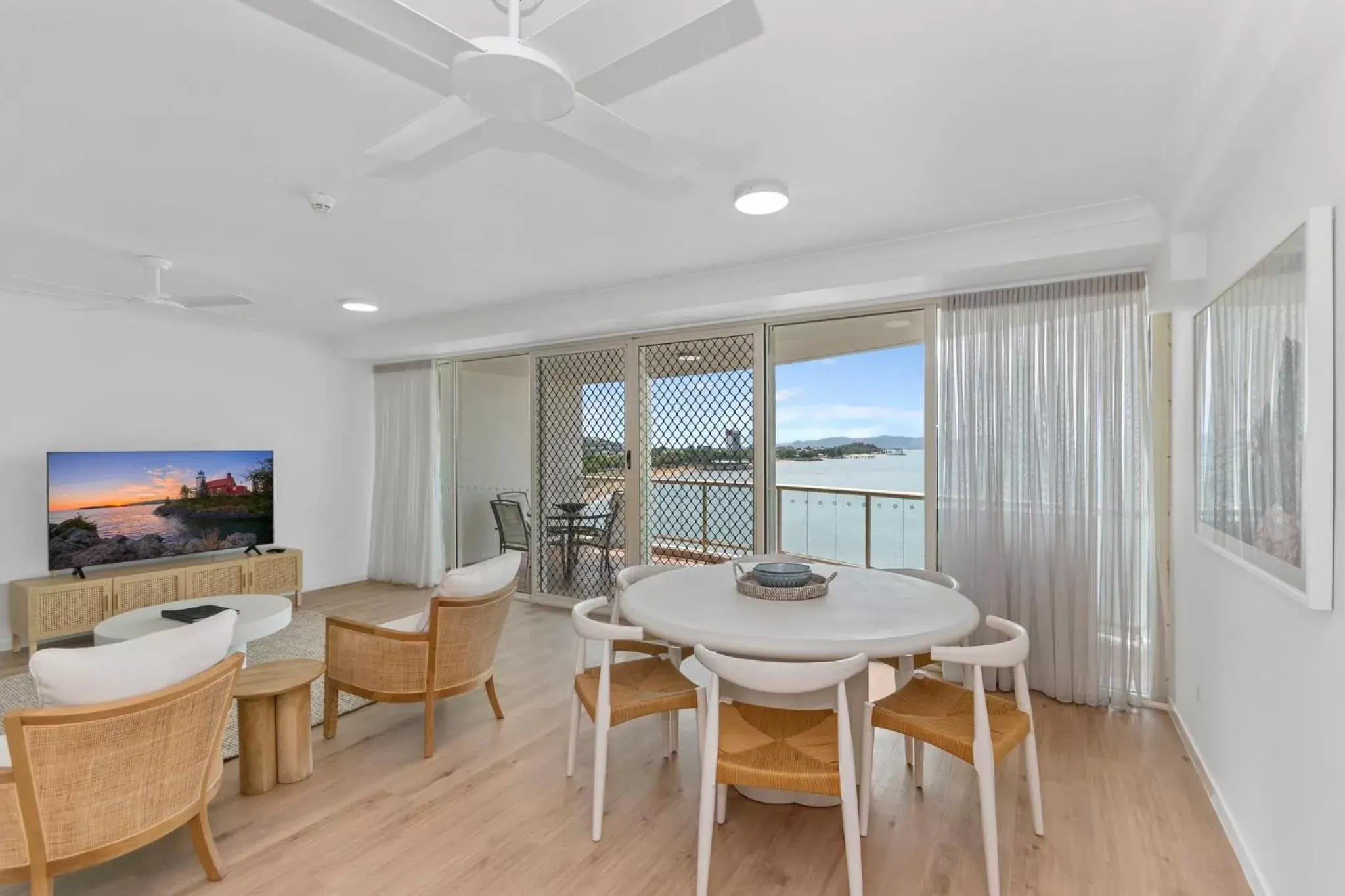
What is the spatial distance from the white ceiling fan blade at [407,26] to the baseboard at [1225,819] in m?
2.91

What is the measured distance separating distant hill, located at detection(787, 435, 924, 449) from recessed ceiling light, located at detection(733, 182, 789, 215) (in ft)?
10.8

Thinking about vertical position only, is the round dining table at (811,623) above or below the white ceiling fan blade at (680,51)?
below

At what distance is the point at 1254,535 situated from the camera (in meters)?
1.86

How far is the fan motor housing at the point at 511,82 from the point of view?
1164 mm

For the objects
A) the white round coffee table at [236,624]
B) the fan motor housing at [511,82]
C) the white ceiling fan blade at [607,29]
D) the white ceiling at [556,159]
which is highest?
the white ceiling at [556,159]

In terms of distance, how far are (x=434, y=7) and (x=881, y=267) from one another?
2.44m

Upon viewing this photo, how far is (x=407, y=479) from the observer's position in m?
6.24

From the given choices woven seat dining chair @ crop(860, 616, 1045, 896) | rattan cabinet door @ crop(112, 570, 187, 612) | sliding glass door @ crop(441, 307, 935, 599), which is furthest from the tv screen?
woven seat dining chair @ crop(860, 616, 1045, 896)

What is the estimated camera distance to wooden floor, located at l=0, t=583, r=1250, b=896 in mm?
1972

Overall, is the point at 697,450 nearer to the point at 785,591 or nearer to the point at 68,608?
the point at 785,591

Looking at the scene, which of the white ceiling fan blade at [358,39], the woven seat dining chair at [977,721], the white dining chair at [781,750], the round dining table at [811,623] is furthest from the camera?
the round dining table at [811,623]

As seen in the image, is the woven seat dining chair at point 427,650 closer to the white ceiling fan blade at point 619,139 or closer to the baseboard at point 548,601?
the white ceiling fan blade at point 619,139

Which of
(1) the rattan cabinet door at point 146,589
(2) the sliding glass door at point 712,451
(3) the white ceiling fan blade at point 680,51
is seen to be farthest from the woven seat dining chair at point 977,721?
(1) the rattan cabinet door at point 146,589

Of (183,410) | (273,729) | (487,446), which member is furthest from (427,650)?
(487,446)
